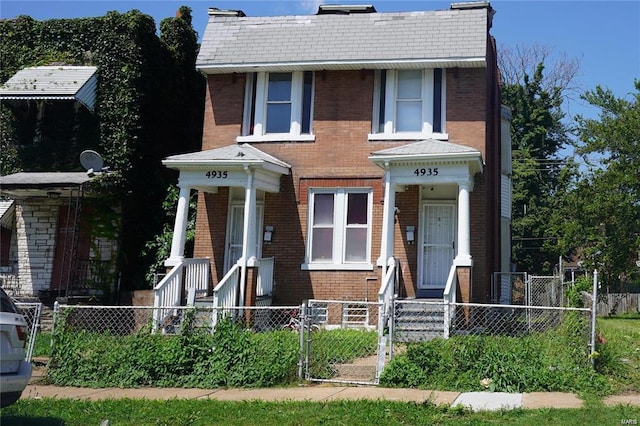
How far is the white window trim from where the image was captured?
15836 millimetres

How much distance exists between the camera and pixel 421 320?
13.5 m

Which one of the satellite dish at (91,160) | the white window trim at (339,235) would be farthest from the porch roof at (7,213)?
the white window trim at (339,235)

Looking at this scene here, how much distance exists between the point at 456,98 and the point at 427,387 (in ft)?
29.0

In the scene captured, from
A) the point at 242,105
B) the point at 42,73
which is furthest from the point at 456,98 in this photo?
the point at 42,73

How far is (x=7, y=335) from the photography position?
6543 mm

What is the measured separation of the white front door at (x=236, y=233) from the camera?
16562mm

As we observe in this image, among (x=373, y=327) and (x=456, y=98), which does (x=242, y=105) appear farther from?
(x=373, y=327)

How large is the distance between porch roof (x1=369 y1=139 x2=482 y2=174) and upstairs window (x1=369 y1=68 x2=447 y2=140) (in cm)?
116

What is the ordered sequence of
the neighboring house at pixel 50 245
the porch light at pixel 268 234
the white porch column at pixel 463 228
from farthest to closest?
the neighboring house at pixel 50 245 → the porch light at pixel 268 234 → the white porch column at pixel 463 228

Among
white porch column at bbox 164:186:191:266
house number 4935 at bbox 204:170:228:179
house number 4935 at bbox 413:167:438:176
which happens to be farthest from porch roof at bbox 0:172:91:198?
house number 4935 at bbox 413:167:438:176

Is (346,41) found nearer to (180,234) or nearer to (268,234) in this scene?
(268,234)

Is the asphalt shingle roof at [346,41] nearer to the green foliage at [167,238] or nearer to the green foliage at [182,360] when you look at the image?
the green foliage at [167,238]

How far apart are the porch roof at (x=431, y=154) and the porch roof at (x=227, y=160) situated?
248 cm

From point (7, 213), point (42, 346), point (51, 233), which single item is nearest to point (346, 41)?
point (51, 233)
